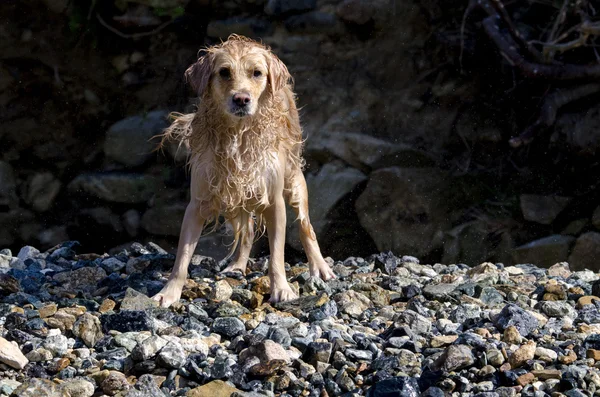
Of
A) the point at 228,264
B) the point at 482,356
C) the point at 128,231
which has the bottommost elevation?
the point at 128,231

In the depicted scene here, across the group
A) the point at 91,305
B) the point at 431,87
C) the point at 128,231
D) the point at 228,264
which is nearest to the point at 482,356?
the point at 91,305

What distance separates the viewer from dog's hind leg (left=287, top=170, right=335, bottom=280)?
5.90 metres

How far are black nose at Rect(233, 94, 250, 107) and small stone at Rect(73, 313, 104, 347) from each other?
4.73 ft

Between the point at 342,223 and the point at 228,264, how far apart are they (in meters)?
3.37

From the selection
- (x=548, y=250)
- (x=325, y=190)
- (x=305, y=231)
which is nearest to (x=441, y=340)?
(x=305, y=231)

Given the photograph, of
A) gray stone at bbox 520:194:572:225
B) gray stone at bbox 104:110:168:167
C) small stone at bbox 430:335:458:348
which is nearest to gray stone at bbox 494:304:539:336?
small stone at bbox 430:335:458:348

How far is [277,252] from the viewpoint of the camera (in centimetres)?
522

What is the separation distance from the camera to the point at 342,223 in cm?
930

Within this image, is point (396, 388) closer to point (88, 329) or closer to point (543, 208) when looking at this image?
point (88, 329)

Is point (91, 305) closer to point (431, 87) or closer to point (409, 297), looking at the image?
point (409, 297)

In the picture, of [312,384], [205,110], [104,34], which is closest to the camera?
[312,384]

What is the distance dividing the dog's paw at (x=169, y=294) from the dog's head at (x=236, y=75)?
1043mm

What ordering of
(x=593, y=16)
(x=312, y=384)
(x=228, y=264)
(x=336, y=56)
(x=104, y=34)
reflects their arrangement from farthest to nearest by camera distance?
(x=104, y=34), (x=336, y=56), (x=593, y=16), (x=228, y=264), (x=312, y=384)

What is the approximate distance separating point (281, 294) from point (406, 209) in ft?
14.1
